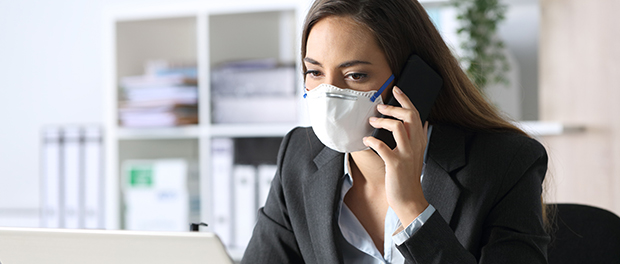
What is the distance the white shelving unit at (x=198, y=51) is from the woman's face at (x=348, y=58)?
3.15ft

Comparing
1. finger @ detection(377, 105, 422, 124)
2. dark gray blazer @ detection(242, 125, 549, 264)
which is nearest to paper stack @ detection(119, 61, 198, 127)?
dark gray blazer @ detection(242, 125, 549, 264)

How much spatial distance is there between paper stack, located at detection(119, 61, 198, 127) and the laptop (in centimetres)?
142

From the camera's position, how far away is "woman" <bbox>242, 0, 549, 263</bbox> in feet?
2.82

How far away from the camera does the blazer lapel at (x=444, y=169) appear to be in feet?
3.08

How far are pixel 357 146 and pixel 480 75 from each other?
0.84m

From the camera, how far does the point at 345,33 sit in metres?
0.92

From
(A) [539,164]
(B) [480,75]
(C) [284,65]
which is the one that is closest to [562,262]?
(A) [539,164]

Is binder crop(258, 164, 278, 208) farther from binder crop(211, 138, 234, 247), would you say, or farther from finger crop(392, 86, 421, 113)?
finger crop(392, 86, 421, 113)

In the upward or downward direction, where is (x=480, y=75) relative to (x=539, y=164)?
upward

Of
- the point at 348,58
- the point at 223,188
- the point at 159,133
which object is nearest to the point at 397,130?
the point at 348,58

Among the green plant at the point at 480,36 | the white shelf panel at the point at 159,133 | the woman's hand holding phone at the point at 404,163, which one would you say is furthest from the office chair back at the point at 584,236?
the white shelf panel at the point at 159,133

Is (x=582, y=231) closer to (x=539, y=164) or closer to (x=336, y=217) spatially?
(x=539, y=164)

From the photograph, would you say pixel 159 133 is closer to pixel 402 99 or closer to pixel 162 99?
pixel 162 99

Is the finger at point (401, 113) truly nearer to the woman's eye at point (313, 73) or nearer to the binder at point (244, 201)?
the woman's eye at point (313, 73)
